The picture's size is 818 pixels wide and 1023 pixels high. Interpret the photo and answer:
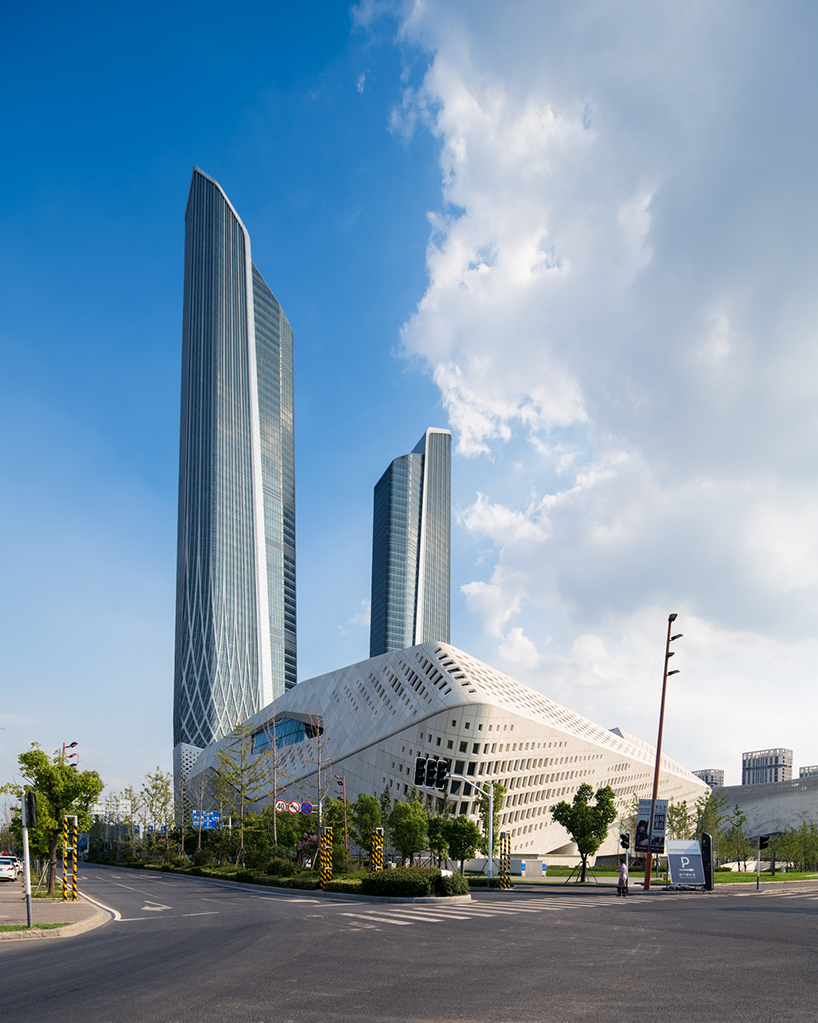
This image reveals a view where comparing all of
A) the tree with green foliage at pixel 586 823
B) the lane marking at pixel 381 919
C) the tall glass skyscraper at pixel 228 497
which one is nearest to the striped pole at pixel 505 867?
the tree with green foliage at pixel 586 823

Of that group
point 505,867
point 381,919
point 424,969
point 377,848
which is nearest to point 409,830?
point 505,867

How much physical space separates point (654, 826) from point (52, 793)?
28.0m

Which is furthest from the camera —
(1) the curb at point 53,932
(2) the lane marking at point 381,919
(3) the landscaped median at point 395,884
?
(3) the landscaped median at point 395,884

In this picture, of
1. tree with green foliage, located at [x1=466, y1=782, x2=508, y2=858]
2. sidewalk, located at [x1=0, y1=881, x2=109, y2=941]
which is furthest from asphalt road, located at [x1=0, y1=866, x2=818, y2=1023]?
tree with green foliage, located at [x1=466, y1=782, x2=508, y2=858]

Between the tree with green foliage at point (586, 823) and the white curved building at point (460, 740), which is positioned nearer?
the tree with green foliage at point (586, 823)

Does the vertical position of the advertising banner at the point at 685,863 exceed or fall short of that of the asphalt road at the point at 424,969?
it falls short

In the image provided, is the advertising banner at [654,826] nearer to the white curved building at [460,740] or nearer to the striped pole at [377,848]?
the striped pole at [377,848]

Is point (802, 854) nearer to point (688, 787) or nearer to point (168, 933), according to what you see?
point (688, 787)

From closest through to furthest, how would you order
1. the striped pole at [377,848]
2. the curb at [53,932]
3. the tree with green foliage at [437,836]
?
the curb at [53,932], the striped pole at [377,848], the tree with green foliage at [437,836]

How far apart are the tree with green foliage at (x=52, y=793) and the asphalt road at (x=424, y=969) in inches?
396

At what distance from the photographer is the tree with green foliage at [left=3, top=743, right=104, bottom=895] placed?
31172 mm

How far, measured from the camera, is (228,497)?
161 m

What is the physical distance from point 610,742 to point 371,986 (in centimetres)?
9179

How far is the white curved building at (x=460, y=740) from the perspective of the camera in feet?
236
